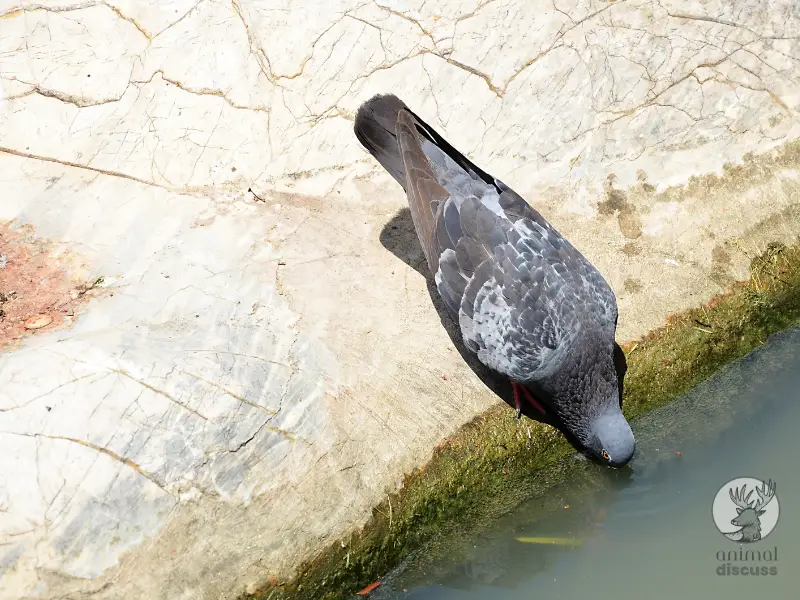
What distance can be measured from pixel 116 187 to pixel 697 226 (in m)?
3.87

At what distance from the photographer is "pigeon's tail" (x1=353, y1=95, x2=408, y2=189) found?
4793mm

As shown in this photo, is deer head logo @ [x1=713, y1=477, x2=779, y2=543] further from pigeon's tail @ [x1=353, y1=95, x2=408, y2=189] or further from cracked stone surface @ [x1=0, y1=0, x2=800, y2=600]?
pigeon's tail @ [x1=353, y1=95, x2=408, y2=189]

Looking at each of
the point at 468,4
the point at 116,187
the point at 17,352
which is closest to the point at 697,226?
the point at 468,4

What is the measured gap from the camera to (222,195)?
5102 millimetres

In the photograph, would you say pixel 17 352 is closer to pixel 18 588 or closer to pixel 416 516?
pixel 18 588

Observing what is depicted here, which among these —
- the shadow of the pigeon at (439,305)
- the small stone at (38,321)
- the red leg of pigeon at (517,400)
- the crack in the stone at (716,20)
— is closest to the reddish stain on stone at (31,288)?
the small stone at (38,321)

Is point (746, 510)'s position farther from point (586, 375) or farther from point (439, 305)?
point (439, 305)

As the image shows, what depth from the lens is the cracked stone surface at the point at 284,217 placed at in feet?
12.0

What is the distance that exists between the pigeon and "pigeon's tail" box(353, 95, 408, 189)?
0.37m

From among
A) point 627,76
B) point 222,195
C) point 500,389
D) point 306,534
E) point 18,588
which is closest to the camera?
point 18,588

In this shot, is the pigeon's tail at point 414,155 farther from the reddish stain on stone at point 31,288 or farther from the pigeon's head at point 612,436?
the reddish stain on stone at point 31,288

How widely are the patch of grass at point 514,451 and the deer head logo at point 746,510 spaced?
0.67 m

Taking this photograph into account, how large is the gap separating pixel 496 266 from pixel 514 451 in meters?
1.06

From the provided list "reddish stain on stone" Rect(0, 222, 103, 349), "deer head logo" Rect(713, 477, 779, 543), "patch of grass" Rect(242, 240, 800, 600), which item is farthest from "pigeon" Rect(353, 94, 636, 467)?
"reddish stain on stone" Rect(0, 222, 103, 349)
